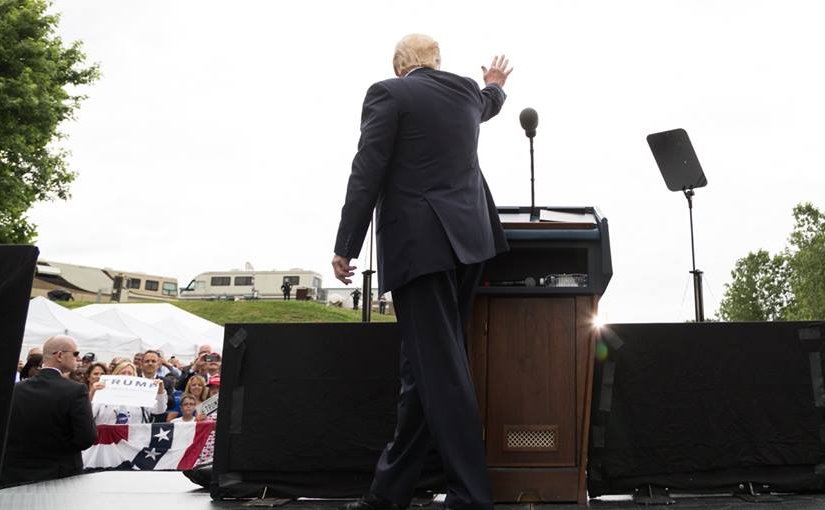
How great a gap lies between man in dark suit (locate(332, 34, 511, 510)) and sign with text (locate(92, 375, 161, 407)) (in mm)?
5951

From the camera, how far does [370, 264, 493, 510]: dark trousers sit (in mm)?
2537

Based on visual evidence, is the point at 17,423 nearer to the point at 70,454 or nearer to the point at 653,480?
the point at 70,454

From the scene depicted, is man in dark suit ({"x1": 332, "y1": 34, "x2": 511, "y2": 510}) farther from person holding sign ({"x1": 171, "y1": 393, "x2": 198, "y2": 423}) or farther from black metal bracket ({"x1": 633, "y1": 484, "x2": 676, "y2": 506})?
A: person holding sign ({"x1": 171, "y1": 393, "x2": 198, "y2": 423})

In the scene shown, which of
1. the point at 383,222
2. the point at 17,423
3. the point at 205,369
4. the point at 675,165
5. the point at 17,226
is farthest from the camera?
the point at 17,226

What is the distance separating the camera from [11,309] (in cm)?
236

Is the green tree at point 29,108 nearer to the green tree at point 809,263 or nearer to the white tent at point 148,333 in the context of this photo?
the white tent at point 148,333

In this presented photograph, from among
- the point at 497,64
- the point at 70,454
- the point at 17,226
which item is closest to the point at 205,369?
the point at 70,454

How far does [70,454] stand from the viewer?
484 centimetres

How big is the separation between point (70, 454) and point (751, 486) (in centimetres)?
424

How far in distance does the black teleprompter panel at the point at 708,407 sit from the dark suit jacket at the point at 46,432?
357 cm

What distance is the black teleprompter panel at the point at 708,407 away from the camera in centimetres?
312

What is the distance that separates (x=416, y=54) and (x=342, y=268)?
0.97 meters

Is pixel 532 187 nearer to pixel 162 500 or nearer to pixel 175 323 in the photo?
pixel 162 500

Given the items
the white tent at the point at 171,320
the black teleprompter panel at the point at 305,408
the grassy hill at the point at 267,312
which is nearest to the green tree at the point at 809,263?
the grassy hill at the point at 267,312
